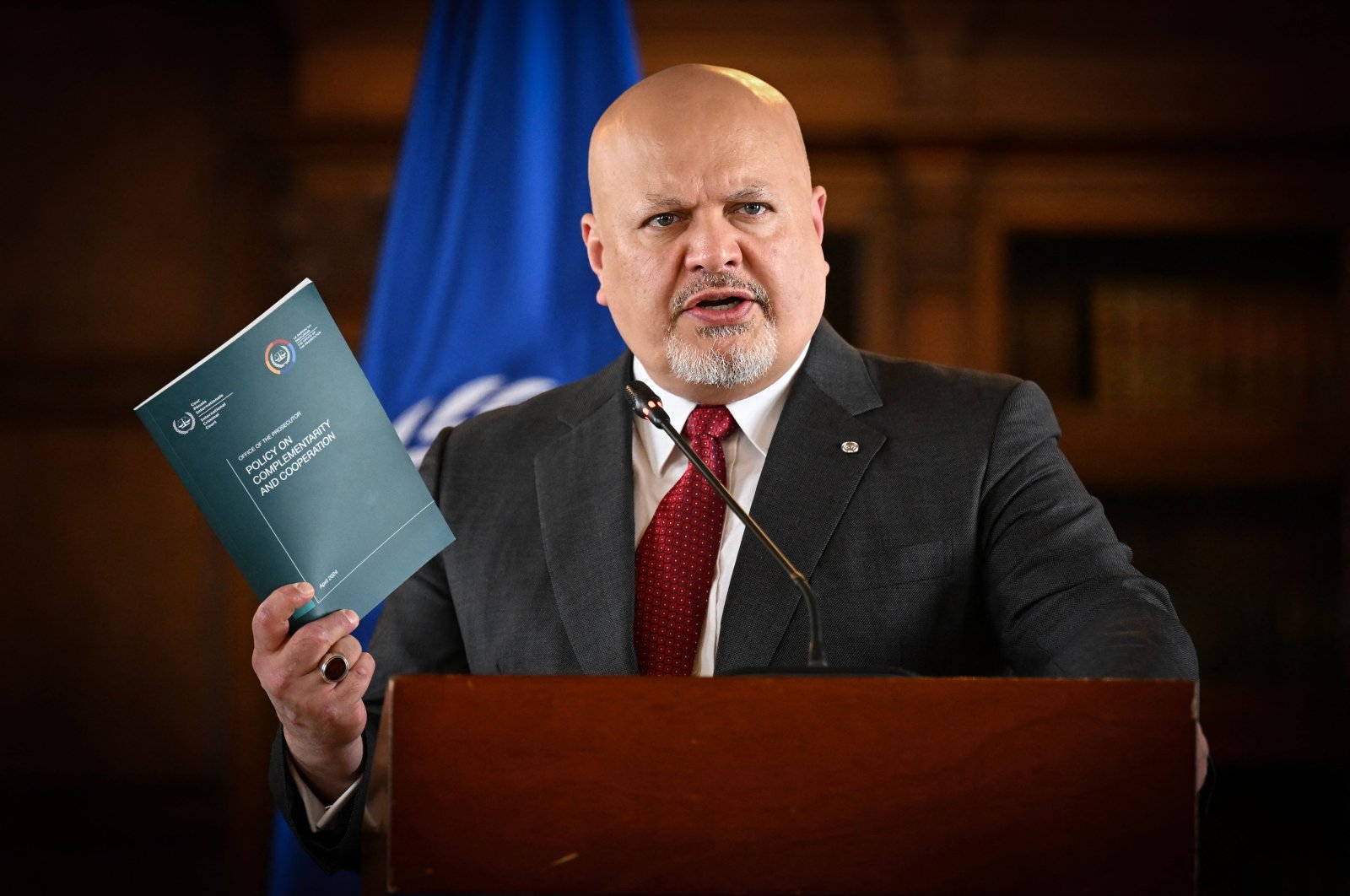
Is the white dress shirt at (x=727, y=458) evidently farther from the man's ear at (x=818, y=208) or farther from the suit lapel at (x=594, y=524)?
the man's ear at (x=818, y=208)

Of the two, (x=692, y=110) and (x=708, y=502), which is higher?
(x=692, y=110)

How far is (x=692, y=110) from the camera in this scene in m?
1.82

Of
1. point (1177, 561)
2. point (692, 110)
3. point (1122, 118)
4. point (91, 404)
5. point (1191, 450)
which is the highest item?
point (692, 110)

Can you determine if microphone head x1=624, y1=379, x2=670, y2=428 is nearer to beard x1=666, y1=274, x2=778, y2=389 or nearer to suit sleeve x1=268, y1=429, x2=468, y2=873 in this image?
beard x1=666, y1=274, x2=778, y2=389

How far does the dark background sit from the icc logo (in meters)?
2.13

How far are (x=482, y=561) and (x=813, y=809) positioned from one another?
920mm

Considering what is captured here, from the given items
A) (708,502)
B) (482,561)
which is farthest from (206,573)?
(708,502)

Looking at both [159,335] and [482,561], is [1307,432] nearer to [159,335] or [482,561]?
[482,561]

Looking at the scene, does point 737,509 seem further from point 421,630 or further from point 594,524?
point 421,630

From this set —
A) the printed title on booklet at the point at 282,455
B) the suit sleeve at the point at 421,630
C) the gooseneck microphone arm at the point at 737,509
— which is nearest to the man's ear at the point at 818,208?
the gooseneck microphone arm at the point at 737,509

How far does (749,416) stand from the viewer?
188cm

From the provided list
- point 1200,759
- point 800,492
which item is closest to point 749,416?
point 800,492

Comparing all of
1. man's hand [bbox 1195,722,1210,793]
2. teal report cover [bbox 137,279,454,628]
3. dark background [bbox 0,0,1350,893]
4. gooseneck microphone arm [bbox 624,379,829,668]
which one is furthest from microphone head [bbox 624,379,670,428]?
dark background [bbox 0,0,1350,893]

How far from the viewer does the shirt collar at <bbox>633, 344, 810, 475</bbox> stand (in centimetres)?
187
